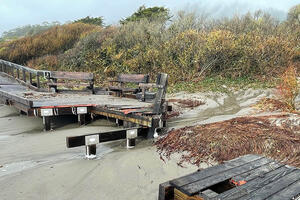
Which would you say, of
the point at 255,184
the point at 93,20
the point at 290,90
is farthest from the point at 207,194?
the point at 93,20

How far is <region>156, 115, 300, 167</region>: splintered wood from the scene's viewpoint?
4.03 meters

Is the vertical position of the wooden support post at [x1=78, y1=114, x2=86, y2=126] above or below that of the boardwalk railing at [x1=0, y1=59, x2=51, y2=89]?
below

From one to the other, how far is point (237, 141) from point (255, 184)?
1953mm

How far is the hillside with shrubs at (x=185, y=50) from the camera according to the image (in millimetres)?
11344

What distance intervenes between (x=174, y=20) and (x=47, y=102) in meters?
10.7

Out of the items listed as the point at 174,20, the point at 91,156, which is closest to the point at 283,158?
the point at 91,156

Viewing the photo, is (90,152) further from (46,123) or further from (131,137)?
(46,123)

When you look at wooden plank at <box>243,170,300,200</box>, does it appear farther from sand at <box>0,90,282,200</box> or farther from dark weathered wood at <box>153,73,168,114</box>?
dark weathered wood at <box>153,73,168,114</box>

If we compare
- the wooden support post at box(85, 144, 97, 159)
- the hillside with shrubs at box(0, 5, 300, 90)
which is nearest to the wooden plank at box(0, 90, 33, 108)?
the wooden support post at box(85, 144, 97, 159)

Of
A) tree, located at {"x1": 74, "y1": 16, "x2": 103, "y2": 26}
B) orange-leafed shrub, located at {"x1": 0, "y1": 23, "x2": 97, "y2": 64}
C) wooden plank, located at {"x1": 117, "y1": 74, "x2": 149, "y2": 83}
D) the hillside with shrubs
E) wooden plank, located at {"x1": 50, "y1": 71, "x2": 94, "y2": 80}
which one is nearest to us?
wooden plank, located at {"x1": 117, "y1": 74, "x2": 149, "y2": 83}

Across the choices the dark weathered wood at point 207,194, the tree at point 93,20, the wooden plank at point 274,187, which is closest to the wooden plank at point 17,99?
the dark weathered wood at point 207,194

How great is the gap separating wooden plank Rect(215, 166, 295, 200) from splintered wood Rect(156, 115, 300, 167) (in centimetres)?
113

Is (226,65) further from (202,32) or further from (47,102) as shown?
(47,102)

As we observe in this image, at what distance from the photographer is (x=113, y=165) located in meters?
4.05
